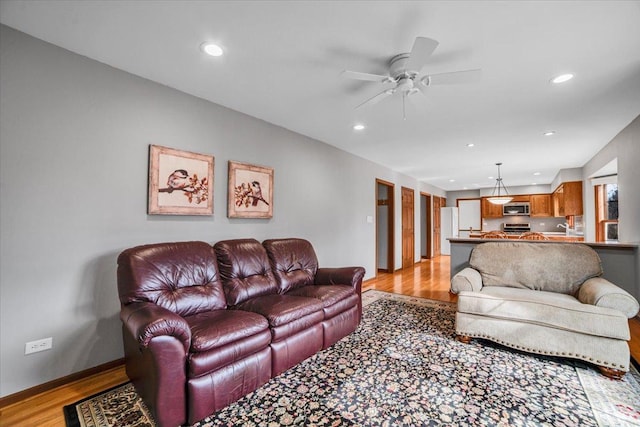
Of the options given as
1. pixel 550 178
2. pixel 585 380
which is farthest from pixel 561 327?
pixel 550 178

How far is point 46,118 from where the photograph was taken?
80.0 inches

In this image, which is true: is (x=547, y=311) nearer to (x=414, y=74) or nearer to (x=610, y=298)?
(x=610, y=298)

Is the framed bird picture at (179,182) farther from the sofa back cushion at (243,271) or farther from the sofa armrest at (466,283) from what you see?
the sofa armrest at (466,283)

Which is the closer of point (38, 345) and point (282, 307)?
point (38, 345)

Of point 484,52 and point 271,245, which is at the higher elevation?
point 484,52

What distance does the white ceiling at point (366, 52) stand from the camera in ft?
5.57

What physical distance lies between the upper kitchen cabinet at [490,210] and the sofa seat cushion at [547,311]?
727 cm

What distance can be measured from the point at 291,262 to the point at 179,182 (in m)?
1.42

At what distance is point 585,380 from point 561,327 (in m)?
0.39

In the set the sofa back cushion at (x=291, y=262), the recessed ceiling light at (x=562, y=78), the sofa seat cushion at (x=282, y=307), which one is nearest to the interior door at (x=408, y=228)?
the sofa back cushion at (x=291, y=262)

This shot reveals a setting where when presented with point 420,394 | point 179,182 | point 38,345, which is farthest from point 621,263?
point 38,345

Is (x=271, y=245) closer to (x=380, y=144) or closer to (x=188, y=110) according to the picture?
(x=188, y=110)

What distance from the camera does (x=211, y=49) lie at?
2084 millimetres

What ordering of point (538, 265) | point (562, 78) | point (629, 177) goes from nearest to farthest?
1. point (562, 78)
2. point (538, 265)
3. point (629, 177)
